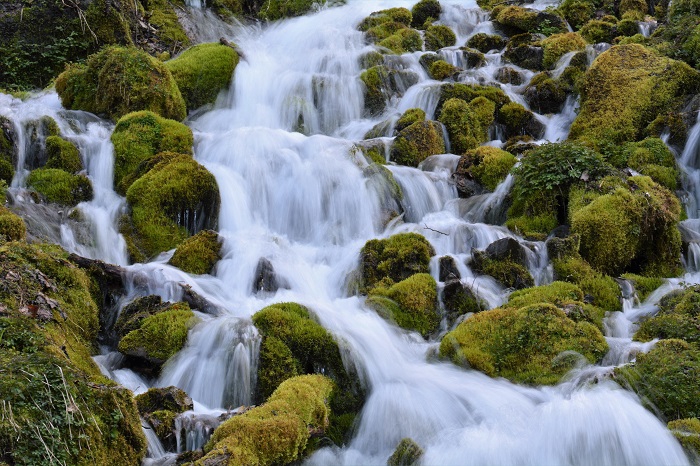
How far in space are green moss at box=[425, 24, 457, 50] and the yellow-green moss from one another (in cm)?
1022

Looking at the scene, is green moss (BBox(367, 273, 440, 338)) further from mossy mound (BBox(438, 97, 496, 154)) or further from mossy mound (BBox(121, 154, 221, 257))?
mossy mound (BBox(438, 97, 496, 154))

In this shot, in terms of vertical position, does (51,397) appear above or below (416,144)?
above

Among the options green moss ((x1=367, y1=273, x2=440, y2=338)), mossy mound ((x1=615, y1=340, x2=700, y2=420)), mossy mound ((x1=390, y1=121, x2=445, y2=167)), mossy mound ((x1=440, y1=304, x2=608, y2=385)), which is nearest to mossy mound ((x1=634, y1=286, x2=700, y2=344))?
mossy mound ((x1=615, y1=340, x2=700, y2=420))

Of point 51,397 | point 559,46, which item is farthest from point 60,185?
point 559,46

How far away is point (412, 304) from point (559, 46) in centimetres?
1094

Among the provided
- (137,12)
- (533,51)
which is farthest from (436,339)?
(137,12)

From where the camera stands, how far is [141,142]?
37.9ft

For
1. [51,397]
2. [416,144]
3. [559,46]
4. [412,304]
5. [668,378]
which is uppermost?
[559,46]

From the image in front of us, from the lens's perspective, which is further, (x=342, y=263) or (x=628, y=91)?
(x=628, y=91)

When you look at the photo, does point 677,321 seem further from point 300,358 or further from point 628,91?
point 628,91

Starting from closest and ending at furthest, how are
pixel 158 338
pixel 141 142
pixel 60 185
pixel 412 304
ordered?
pixel 158 338, pixel 412 304, pixel 60 185, pixel 141 142

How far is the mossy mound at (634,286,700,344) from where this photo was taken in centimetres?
657

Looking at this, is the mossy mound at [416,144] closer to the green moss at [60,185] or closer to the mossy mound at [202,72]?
the mossy mound at [202,72]

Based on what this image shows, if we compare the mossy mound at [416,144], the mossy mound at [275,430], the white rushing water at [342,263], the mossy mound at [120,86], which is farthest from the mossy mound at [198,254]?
the mossy mound at [120,86]
